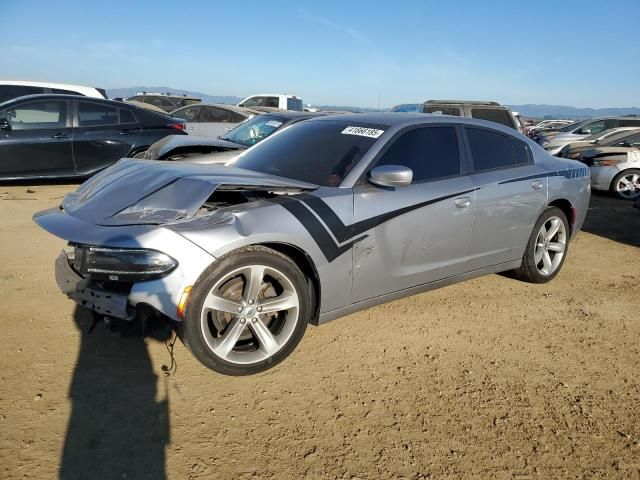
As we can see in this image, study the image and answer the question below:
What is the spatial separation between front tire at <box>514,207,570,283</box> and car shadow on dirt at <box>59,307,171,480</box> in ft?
10.3

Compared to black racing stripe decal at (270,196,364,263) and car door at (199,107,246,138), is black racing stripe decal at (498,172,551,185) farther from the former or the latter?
car door at (199,107,246,138)

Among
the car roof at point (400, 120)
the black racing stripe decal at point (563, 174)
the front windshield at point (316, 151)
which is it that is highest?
the car roof at point (400, 120)

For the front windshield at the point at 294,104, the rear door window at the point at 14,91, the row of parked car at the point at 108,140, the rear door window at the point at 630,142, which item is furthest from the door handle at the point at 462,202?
the front windshield at the point at 294,104

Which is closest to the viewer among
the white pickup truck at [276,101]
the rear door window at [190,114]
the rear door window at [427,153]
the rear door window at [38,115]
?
the rear door window at [427,153]

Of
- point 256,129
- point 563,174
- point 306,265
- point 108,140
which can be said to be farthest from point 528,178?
point 108,140

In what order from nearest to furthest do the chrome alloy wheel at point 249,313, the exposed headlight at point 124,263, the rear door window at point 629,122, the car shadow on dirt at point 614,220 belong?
the exposed headlight at point 124,263
the chrome alloy wheel at point 249,313
the car shadow on dirt at point 614,220
the rear door window at point 629,122

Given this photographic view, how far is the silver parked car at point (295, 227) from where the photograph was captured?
2.53m

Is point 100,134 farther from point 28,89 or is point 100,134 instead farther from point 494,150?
point 494,150

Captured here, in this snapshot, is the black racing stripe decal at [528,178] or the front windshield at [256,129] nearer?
the black racing stripe decal at [528,178]

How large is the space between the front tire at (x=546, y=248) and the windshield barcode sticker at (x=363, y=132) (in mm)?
1801

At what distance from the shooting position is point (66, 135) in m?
7.60

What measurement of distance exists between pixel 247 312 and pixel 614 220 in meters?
7.09

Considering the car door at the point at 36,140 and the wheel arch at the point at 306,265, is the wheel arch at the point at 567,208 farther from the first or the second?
the car door at the point at 36,140

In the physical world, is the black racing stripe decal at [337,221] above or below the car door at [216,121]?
below
